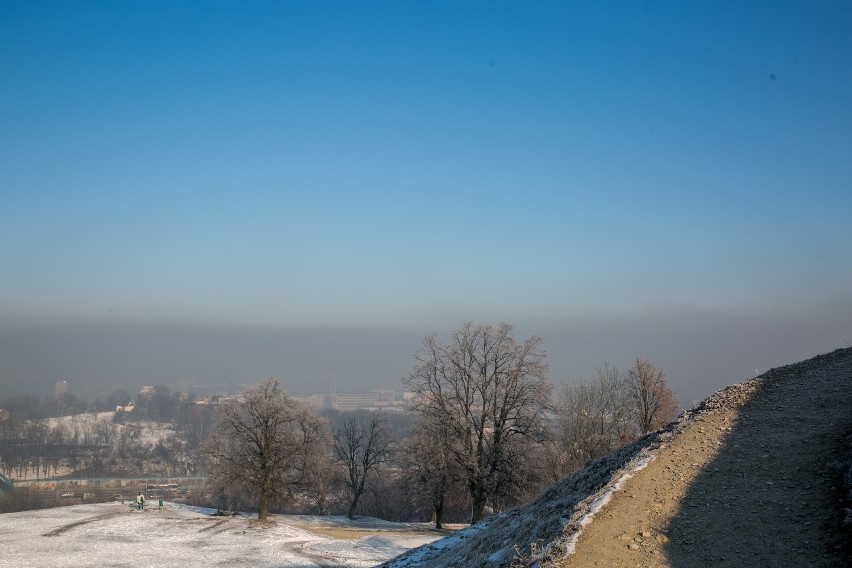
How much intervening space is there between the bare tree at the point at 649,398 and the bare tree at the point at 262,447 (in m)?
23.2

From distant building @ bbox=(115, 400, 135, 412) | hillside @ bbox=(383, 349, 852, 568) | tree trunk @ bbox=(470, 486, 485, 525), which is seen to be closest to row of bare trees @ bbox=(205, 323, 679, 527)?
tree trunk @ bbox=(470, 486, 485, 525)

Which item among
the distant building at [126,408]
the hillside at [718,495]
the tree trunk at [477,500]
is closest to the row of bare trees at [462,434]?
the tree trunk at [477,500]

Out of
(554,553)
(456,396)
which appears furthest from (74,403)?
(554,553)

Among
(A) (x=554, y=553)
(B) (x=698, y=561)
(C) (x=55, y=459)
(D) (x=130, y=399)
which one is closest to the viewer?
(B) (x=698, y=561)

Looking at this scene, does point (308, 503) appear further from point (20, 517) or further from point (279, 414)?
point (20, 517)

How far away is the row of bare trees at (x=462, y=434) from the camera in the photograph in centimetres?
3356

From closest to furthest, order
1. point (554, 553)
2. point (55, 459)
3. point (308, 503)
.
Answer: point (554, 553) < point (308, 503) < point (55, 459)

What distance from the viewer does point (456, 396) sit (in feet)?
113

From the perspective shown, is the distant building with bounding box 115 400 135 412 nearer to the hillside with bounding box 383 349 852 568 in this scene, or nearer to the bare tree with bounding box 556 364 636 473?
the bare tree with bounding box 556 364 636 473

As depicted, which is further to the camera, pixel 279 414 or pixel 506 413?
pixel 279 414

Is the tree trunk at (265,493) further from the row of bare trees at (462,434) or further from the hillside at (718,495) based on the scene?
the hillside at (718,495)

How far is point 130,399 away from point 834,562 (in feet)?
653

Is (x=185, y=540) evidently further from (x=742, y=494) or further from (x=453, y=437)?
(x=742, y=494)

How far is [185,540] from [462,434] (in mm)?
15816
